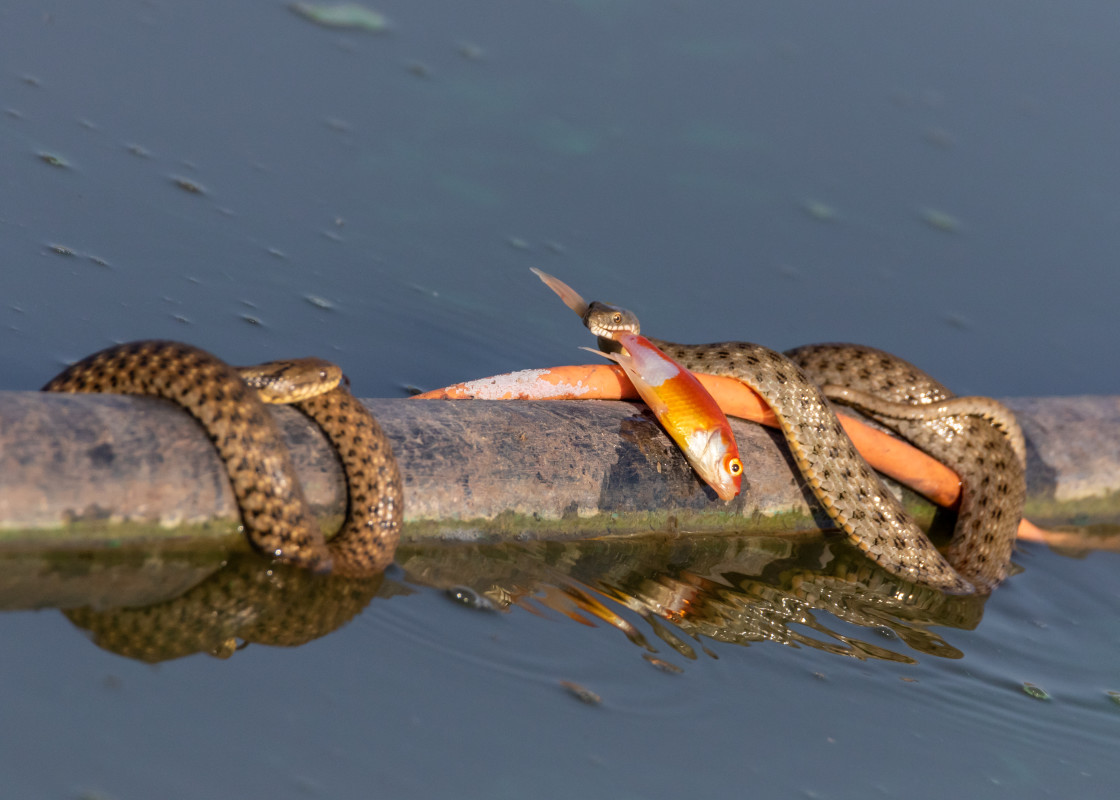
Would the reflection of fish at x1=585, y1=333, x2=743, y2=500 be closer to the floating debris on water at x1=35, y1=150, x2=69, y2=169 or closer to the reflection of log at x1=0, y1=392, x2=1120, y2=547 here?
the reflection of log at x1=0, y1=392, x2=1120, y2=547

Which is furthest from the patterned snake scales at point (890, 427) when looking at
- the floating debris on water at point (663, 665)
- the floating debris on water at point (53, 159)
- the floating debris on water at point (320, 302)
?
the floating debris on water at point (53, 159)

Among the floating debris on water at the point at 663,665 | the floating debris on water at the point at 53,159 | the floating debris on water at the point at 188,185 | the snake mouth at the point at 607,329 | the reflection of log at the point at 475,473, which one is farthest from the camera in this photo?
the floating debris on water at the point at 188,185

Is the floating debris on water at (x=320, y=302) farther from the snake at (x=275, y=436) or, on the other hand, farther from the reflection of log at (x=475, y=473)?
the snake at (x=275, y=436)

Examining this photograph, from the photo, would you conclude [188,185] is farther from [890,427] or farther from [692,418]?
[890,427]

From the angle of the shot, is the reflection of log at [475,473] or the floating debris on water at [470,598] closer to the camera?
the reflection of log at [475,473]

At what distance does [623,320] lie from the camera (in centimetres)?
464

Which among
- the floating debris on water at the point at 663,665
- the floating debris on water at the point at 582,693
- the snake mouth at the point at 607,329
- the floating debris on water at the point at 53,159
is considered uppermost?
the snake mouth at the point at 607,329

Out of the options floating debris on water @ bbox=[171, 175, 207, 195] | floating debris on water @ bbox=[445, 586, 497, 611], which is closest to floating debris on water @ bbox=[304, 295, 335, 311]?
floating debris on water @ bbox=[171, 175, 207, 195]

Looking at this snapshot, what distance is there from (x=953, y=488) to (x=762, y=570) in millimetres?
1280

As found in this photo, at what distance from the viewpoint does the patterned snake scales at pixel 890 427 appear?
15.2 ft

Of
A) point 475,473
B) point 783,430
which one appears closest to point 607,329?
point 783,430

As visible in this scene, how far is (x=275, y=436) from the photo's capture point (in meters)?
3.32

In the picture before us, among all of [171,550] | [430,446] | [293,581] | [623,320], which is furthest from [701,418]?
[171,550]

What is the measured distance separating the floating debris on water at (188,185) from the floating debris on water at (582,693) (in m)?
4.56
